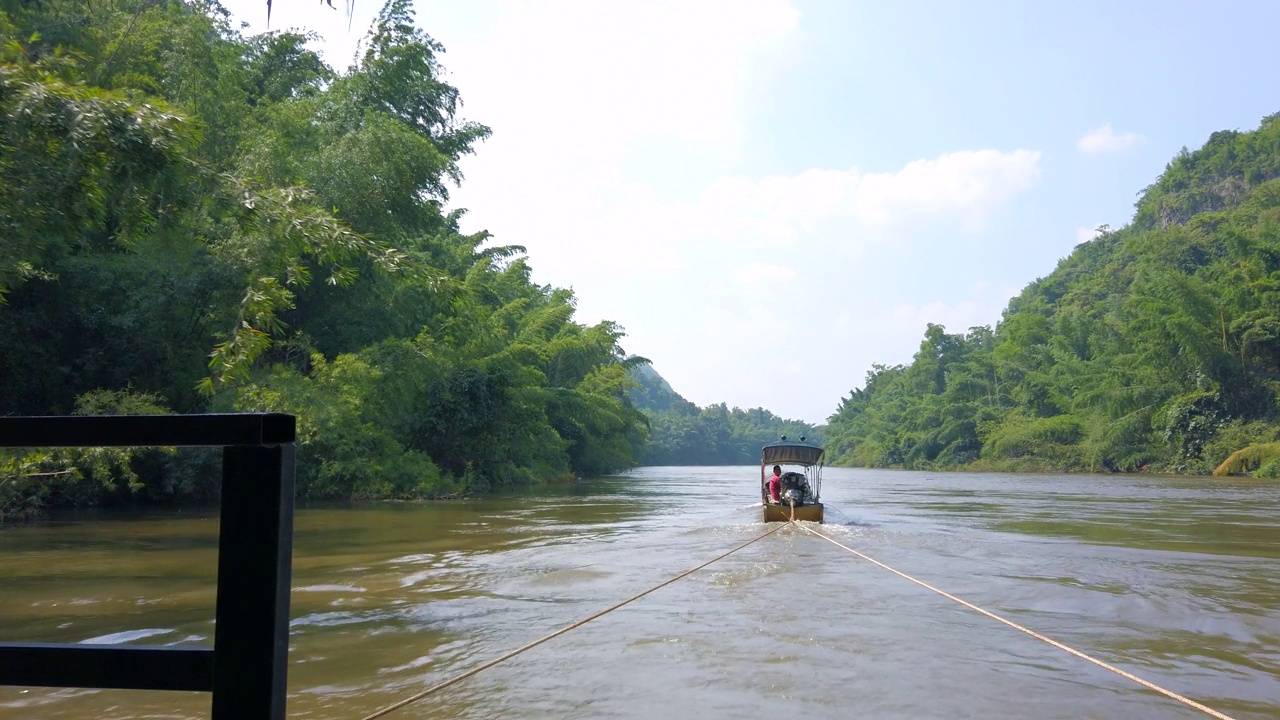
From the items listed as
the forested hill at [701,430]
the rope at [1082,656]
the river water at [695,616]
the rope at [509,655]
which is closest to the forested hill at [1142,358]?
the forested hill at [701,430]

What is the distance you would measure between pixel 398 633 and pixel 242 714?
636 centimetres

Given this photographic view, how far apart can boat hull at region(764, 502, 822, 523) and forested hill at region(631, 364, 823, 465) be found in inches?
3176

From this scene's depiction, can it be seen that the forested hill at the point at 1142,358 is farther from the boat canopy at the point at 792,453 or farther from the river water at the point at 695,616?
the river water at the point at 695,616

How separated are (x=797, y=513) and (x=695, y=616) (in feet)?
33.6

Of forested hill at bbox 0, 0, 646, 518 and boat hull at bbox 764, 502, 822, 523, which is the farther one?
boat hull at bbox 764, 502, 822, 523

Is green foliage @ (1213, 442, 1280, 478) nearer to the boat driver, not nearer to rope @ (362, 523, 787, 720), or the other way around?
the boat driver

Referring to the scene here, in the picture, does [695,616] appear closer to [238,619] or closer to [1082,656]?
[1082,656]

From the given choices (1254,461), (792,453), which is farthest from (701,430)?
(792,453)

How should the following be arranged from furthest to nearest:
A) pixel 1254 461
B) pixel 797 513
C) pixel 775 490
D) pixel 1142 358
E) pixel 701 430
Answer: pixel 701 430 → pixel 1142 358 → pixel 1254 461 → pixel 775 490 → pixel 797 513

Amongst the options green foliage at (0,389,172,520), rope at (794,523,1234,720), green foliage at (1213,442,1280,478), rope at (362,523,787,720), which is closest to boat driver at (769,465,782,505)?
rope at (794,523,1234,720)

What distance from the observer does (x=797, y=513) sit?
59.4 ft

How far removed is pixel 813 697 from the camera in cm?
560

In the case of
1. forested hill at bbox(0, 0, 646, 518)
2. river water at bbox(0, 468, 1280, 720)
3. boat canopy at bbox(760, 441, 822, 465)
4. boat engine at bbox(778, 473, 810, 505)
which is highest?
forested hill at bbox(0, 0, 646, 518)

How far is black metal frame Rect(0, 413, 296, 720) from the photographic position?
144 cm
